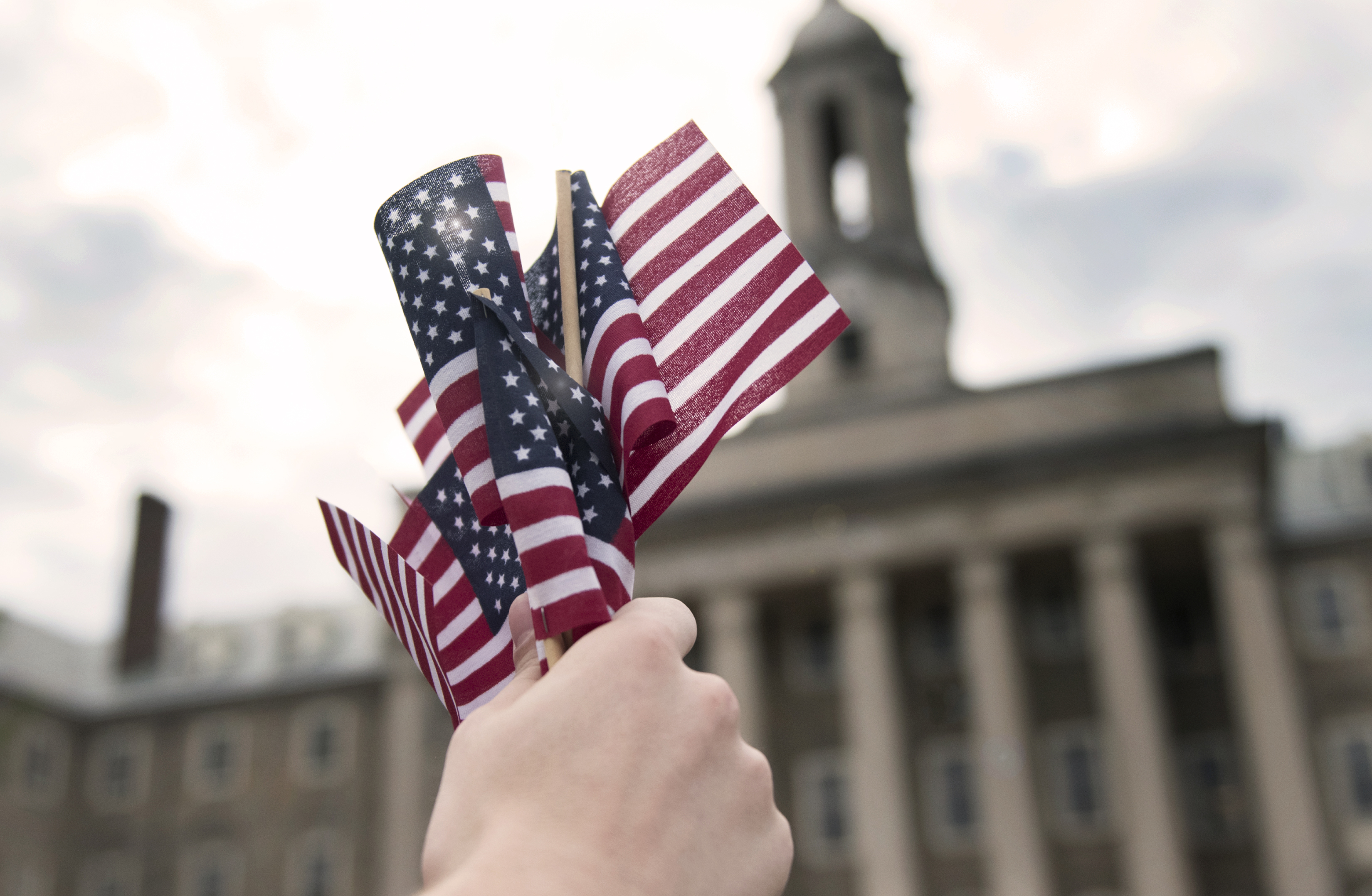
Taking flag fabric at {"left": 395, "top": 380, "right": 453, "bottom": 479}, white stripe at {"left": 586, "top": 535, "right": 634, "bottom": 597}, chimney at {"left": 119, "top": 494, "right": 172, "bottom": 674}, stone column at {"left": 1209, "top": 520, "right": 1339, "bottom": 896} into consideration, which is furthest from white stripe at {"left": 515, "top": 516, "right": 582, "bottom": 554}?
chimney at {"left": 119, "top": 494, "right": 172, "bottom": 674}

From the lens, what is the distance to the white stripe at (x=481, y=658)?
2.99 m

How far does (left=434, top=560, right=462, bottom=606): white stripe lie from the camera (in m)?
3.26

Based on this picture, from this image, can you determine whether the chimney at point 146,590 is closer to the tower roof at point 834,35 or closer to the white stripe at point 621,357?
the tower roof at point 834,35

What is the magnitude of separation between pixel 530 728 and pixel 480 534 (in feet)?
4.58

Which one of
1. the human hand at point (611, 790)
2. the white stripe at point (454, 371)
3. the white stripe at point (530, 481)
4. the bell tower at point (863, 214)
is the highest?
the bell tower at point (863, 214)

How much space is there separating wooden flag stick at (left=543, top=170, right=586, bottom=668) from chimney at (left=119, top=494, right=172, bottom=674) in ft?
168

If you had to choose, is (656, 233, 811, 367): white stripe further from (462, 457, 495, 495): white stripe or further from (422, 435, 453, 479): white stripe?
(422, 435, 453, 479): white stripe

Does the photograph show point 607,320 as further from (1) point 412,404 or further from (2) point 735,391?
(1) point 412,404

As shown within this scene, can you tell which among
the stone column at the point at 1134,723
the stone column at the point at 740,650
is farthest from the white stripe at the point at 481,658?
the stone column at the point at 740,650

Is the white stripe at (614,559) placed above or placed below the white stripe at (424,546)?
below

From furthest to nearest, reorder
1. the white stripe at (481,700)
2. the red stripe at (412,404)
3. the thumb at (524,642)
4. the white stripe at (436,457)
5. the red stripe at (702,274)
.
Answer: the red stripe at (412,404) → the white stripe at (436,457) → the red stripe at (702,274) → the white stripe at (481,700) → the thumb at (524,642)

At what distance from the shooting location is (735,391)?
307 centimetres

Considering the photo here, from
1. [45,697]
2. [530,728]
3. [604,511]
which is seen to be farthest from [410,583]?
[45,697]

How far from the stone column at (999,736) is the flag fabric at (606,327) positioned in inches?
1178
